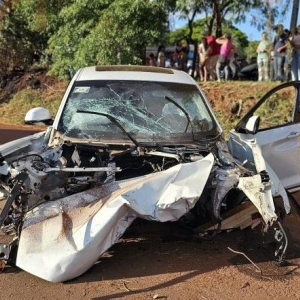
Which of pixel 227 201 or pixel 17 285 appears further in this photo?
pixel 227 201

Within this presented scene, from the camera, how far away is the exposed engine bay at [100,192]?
3980 mm

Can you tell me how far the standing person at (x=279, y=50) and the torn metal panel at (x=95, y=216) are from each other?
874 centimetres

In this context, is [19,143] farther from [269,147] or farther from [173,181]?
[269,147]

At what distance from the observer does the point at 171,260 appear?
14.6 ft

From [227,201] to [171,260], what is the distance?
768 millimetres

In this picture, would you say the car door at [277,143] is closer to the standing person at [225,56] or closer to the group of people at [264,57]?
the group of people at [264,57]

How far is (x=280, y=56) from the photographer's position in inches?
484

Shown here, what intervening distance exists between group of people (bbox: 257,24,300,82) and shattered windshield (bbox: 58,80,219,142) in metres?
6.67

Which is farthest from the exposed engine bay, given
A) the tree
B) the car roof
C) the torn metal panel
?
the tree

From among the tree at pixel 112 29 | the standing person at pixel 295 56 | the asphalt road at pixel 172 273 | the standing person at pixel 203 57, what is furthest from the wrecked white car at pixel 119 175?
the tree at pixel 112 29

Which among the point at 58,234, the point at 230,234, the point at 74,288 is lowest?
the point at 230,234

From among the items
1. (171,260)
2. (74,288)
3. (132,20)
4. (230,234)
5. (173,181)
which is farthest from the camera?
(132,20)

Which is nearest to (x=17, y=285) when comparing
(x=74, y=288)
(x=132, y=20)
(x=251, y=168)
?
(x=74, y=288)

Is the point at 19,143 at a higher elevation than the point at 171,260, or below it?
higher
